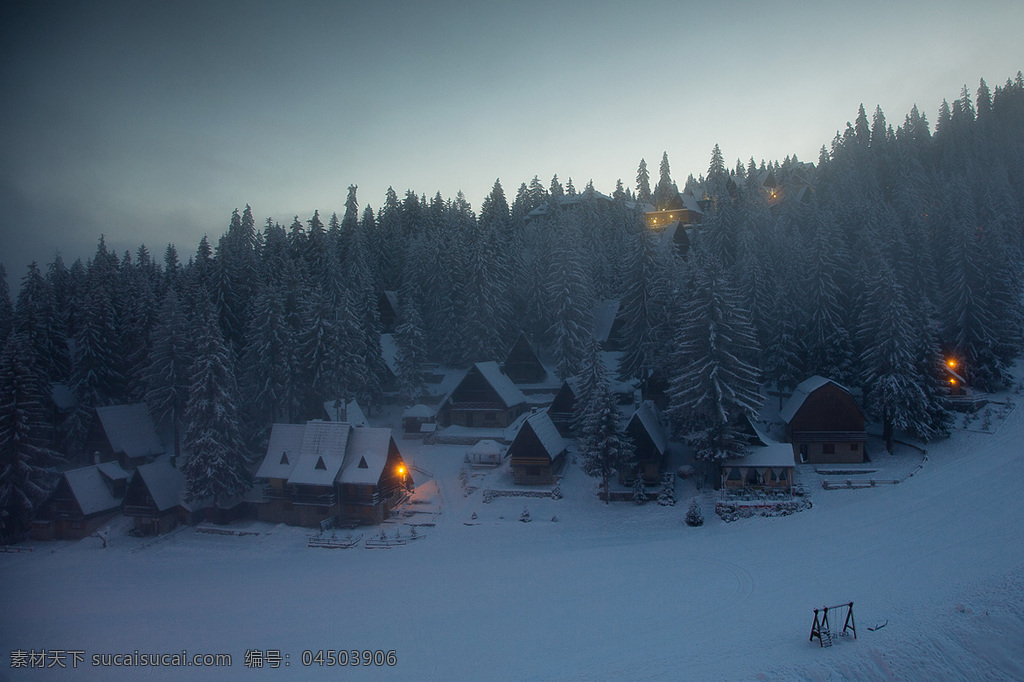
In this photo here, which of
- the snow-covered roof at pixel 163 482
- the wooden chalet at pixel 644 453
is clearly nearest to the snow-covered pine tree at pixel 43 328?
the snow-covered roof at pixel 163 482

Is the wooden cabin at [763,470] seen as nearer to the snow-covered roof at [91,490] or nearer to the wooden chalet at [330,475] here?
the wooden chalet at [330,475]

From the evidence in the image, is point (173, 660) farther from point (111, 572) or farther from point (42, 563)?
point (42, 563)

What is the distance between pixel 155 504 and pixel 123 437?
1204cm

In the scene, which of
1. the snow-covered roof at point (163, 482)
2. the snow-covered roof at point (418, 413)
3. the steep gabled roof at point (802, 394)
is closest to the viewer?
the snow-covered roof at point (163, 482)

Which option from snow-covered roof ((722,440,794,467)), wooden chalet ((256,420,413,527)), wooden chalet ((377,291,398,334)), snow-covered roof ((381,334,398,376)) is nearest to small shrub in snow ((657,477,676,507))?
snow-covered roof ((722,440,794,467))

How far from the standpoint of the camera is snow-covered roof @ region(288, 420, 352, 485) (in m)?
38.2

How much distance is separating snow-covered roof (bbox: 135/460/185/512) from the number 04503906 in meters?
22.5

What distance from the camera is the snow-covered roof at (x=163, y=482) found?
124 feet

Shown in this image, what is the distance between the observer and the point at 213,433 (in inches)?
1494

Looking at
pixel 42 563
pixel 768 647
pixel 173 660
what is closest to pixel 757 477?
pixel 768 647

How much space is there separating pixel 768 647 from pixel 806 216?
50855mm

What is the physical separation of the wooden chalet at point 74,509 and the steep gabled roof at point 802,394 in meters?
47.3

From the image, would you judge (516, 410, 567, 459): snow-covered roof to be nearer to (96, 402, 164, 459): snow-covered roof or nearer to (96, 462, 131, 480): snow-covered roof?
(96, 462, 131, 480): snow-covered roof

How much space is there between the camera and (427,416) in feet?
168
